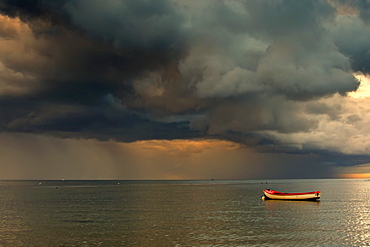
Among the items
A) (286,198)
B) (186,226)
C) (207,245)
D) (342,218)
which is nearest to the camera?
(207,245)

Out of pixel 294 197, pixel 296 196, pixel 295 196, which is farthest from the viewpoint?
pixel 294 197

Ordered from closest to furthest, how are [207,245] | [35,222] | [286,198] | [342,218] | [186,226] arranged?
[207,245] < [186,226] < [35,222] < [342,218] < [286,198]

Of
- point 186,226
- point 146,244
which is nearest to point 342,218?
point 186,226

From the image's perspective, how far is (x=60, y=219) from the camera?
75625 millimetres

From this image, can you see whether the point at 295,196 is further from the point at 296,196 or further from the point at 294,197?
the point at 294,197

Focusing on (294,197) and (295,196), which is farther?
(294,197)

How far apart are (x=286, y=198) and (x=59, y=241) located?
9693 cm

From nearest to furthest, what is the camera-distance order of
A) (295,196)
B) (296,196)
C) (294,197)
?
1. (296,196)
2. (295,196)
3. (294,197)

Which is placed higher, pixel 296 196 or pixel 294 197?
pixel 296 196

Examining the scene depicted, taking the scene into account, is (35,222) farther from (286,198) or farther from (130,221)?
(286,198)

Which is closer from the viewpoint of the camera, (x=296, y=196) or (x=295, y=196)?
(x=296, y=196)

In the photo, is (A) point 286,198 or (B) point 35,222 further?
(A) point 286,198

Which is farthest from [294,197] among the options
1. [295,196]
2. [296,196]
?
[296,196]

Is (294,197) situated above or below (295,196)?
below
